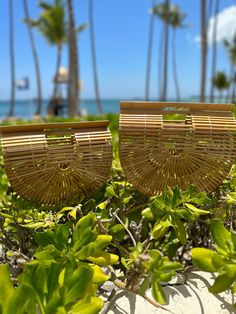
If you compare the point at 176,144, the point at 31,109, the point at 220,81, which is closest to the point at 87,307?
the point at 176,144

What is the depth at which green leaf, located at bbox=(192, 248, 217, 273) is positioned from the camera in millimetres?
821

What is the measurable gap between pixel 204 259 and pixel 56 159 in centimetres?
53

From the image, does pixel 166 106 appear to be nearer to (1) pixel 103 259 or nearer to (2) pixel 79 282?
(1) pixel 103 259

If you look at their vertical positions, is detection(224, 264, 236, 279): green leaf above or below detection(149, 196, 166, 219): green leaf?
below

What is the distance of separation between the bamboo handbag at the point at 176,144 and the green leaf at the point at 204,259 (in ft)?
1.35

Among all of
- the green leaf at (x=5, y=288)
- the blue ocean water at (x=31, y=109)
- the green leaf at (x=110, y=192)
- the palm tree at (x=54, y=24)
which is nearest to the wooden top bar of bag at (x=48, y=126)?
the green leaf at (x=110, y=192)

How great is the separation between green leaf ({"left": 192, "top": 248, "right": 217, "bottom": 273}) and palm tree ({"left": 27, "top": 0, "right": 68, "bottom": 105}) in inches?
1152

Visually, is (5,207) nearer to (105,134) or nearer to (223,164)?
(105,134)

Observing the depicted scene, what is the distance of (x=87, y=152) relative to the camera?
1.18 metres

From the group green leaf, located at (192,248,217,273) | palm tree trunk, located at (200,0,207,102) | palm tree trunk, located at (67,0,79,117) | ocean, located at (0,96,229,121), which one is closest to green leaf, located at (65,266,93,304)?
green leaf, located at (192,248,217,273)

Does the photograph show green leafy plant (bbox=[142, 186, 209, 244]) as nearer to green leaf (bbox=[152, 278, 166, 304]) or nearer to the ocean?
green leaf (bbox=[152, 278, 166, 304])

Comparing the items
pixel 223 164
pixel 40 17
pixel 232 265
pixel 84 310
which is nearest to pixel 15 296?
pixel 84 310

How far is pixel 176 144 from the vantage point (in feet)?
3.86

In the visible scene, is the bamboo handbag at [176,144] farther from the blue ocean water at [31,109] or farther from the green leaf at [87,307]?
the blue ocean water at [31,109]
